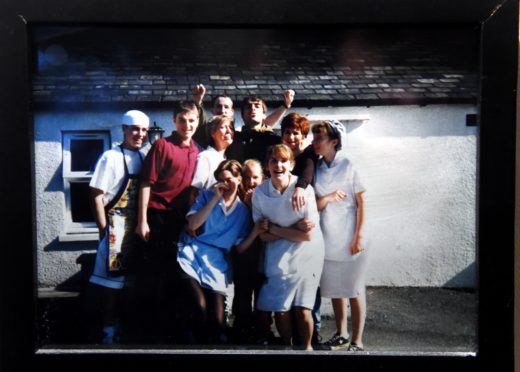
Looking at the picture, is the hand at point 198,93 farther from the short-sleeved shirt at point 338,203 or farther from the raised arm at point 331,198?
the raised arm at point 331,198

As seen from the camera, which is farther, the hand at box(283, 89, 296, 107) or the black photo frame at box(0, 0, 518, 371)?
the hand at box(283, 89, 296, 107)

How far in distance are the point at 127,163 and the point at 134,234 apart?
0.43 meters

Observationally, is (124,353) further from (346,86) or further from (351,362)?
(346,86)

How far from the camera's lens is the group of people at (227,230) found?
12.9ft

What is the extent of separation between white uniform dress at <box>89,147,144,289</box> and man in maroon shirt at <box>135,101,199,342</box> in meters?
0.09

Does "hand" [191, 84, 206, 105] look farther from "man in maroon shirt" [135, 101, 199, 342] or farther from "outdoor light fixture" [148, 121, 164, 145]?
"outdoor light fixture" [148, 121, 164, 145]

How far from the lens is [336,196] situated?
156 inches

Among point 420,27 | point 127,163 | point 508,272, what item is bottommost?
point 508,272

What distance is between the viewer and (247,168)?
3943 mm

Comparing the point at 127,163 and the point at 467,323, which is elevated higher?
the point at 127,163

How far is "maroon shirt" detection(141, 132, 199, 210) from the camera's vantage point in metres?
3.93

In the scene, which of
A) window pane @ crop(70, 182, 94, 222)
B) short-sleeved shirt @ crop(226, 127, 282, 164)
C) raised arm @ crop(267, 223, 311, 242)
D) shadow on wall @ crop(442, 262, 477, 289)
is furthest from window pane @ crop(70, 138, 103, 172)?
shadow on wall @ crop(442, 262, 477, 289)

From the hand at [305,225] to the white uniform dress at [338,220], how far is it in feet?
0.22

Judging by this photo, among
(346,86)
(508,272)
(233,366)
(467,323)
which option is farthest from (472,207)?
(233,366)
